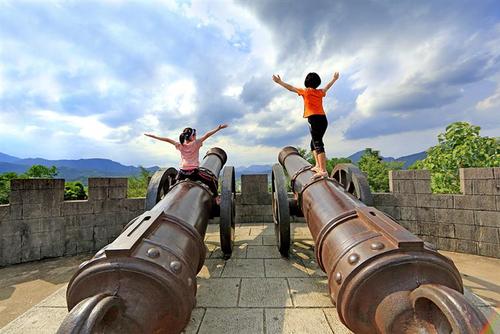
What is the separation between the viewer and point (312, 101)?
357 centimetres

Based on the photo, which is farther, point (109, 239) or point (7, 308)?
point (109, 239)

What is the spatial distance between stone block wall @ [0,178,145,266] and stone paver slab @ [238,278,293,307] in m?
3.86

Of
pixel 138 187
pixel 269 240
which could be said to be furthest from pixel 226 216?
pixel 138 187

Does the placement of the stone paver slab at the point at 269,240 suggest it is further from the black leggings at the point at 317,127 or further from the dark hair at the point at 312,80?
the dark hair at the point at 312,80

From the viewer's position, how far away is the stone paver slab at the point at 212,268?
11.4 ft

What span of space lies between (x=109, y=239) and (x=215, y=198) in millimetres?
3517

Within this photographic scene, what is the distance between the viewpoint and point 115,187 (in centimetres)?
597

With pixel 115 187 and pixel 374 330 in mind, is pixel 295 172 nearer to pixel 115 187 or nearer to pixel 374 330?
pixel 374 330

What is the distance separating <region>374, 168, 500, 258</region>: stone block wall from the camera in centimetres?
489

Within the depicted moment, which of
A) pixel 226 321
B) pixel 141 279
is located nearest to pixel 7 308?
pixel 226 321

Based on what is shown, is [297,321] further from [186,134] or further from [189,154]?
[186,134]

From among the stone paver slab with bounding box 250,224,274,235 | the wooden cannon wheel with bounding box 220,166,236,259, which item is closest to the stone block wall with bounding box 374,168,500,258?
the stone paver slab with bounding box 250,224,274,235

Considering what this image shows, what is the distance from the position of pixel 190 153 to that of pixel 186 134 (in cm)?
40

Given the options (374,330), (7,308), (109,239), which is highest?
(374,330)
